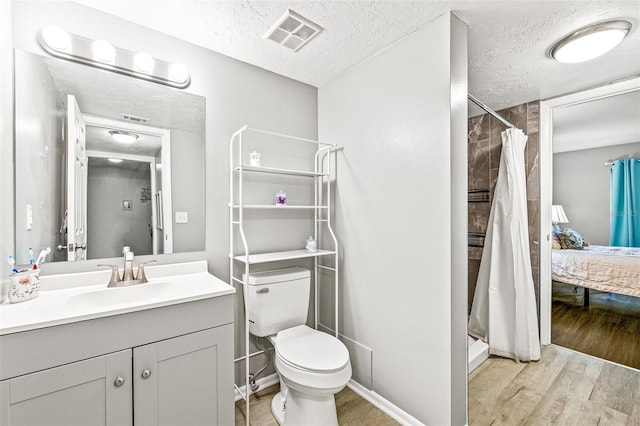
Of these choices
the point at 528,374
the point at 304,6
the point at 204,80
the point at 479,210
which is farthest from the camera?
the point at 479,210

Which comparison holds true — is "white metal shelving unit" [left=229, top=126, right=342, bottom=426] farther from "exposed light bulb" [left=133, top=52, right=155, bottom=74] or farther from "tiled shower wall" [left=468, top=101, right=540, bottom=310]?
"tiled shower wall" [left=468, top=101, right=540, bottom=310]

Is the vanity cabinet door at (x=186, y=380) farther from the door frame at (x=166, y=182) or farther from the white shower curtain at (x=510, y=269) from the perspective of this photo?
the white shower curtain at (x=510, y=269)

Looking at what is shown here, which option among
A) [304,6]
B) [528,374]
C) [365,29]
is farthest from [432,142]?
[528,374]

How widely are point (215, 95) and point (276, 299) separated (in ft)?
4.61

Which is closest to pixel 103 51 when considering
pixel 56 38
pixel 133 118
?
pixel 56 38

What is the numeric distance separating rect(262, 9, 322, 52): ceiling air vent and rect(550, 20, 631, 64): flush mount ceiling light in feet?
4.79

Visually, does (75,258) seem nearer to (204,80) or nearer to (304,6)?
(204,80)

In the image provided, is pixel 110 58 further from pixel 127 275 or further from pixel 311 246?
pixel 311 246

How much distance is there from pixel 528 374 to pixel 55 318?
2876 mm

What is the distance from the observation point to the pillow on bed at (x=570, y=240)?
3.45 meters

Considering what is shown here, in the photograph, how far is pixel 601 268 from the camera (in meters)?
3.04

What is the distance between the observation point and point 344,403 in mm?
1829

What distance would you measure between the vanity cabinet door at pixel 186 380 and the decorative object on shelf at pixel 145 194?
32.5 inches

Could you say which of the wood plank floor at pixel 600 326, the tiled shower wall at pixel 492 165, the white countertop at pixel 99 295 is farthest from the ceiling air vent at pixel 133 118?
the wood plank floor at pixel 600 326
